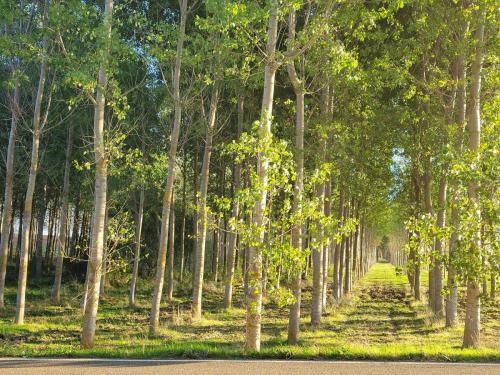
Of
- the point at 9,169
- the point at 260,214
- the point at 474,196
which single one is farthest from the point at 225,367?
the point at 9,169

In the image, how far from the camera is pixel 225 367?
8.14 meters

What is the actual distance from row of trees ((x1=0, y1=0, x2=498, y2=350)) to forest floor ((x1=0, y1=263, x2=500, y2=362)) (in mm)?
824

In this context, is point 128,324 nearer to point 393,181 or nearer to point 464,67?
point 464,67

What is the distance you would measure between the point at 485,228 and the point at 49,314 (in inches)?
638

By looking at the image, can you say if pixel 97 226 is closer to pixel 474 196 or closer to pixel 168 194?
pixel 168 194

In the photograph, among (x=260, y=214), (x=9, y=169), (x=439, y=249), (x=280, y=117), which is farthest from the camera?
(x=280, y=117)

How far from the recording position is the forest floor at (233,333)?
9375mm

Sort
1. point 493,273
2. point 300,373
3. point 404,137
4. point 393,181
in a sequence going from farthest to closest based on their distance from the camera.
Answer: point 393,181 < point 404,137 < point 493,273 < point 300,373

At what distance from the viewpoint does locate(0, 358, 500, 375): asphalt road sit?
775cm

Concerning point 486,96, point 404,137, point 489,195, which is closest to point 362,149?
point 404,137

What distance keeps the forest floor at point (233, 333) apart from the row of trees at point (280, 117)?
2.70 ft

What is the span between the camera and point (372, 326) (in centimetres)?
1784

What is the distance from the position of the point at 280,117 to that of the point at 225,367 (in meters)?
13.7

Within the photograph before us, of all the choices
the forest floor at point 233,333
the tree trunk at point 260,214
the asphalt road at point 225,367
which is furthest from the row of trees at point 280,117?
the asphalt road at point 225,367
